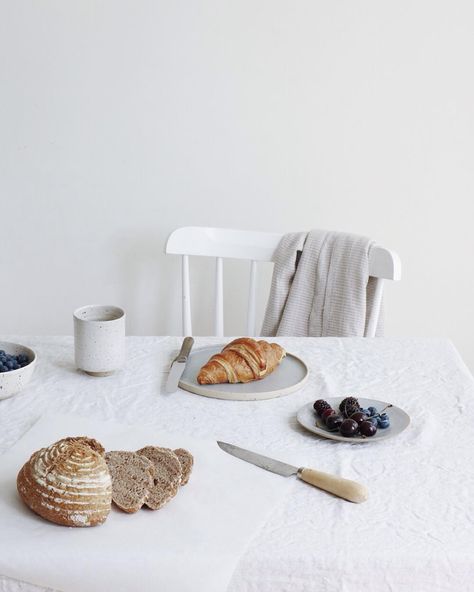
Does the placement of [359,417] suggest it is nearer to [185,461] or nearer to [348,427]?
[348,427]

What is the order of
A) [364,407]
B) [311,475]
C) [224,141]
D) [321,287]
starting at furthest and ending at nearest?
[224,141], [321,287], [364,407], [311,475]

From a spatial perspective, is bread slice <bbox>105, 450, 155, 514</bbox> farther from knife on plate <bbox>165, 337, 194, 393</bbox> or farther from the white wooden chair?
the white wooden chair

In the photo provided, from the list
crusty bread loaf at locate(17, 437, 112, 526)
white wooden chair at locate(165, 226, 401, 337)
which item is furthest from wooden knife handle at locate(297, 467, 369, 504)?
white wooden chair at locate(165, 226, 401, 337)

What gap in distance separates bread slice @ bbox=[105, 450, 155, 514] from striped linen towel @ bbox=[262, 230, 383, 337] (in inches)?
37.2

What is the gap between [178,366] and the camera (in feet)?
4.51

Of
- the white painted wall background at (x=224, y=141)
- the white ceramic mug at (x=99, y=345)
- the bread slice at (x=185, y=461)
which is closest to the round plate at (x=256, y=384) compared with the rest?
the white ceramic mug at (x=99, y=345)

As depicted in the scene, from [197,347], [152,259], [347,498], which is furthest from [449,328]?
[347,498]

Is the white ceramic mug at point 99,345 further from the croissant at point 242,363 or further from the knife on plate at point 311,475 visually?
the knife on plate at point 311,475

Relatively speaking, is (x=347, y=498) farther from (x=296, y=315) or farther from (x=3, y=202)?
(x=3, y=202)

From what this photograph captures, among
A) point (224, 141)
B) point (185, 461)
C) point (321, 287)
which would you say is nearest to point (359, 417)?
point (185, 461)

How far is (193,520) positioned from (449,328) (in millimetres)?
1659

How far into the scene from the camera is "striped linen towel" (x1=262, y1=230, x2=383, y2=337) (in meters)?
1.87

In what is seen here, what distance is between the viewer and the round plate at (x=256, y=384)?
4.18 feet

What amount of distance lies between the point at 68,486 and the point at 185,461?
183mm
